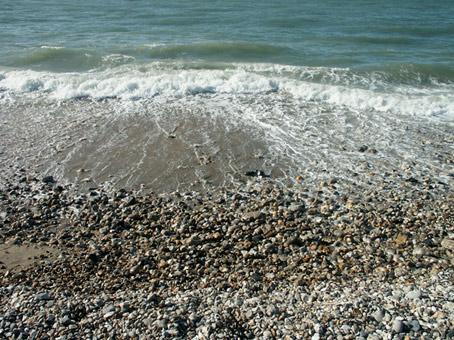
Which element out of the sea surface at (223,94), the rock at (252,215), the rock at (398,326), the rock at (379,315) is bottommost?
the rock at (252,215)

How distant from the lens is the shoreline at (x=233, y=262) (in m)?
6.56

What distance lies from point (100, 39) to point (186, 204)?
750 inches

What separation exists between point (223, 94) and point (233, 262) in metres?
10.1

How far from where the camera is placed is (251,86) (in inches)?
698

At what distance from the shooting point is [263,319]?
6629 millimetres

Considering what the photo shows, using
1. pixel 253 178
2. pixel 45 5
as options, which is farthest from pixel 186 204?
pixel 45 5

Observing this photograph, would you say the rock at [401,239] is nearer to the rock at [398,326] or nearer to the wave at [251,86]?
the rock at [398,326]

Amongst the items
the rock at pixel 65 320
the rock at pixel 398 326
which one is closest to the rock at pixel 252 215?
the rock at pixel 398 326

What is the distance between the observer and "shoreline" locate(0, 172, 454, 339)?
6.56 m

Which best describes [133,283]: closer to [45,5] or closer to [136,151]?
[136,151]

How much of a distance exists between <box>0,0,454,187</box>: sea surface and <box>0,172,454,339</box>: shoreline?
1.37 meters

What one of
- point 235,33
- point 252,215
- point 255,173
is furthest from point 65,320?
point 235,33

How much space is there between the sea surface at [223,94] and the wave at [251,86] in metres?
0.07

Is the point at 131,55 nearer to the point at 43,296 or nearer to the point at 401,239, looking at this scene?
the point at 43,296
